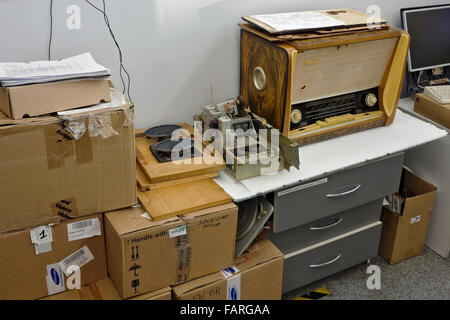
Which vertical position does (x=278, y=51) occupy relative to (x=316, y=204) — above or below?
above

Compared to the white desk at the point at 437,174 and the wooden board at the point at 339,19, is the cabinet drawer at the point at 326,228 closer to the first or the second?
the white desk at the point at 437,174

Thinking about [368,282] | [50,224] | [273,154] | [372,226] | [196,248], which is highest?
[273,154]

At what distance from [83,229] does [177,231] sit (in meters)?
0.31

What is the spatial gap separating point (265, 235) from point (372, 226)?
0.60 m

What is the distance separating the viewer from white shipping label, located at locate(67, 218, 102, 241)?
152 cm

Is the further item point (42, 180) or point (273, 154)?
point (273, 154)

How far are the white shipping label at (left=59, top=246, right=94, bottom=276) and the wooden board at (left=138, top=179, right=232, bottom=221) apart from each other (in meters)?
0.25

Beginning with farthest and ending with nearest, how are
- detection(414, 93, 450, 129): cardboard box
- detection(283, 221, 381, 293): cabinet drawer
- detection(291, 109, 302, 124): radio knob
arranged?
detection(414, 93, 450, 129): cardboard box < detection(283, 221, 381, 293): cabinet drawer < detection(291, 109, 302, 124): radio knob

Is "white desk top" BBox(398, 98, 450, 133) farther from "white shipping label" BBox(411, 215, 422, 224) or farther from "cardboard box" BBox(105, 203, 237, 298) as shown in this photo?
"cardboard box" BBox(105, 203, 237, 298)

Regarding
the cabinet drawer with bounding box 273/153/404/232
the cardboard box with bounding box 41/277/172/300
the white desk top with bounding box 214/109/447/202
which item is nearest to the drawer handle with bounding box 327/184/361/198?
the cabinet drawer with bounding box 273/153/404/232

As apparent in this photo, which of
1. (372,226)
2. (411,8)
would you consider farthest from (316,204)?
(411,8)

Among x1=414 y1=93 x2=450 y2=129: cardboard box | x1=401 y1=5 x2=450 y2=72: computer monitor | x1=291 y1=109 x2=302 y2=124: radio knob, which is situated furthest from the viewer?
x1=401 y1=5 x2=450 y2=72: computer monitor
